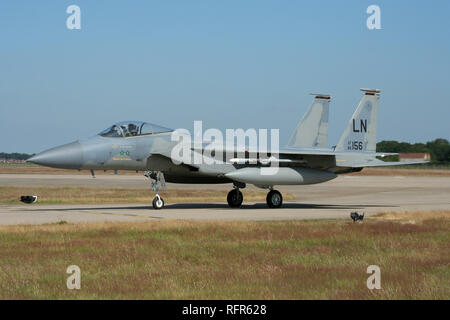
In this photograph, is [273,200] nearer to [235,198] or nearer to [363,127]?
[235,198]

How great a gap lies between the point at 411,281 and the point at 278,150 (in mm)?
15567

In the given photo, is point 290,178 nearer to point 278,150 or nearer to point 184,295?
point 278,150

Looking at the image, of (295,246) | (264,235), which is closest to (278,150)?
(264,235)

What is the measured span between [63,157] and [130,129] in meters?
2.86

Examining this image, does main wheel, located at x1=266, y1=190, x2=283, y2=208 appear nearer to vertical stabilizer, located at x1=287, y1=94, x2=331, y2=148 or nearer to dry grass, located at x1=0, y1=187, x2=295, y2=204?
vertical stabilizer, located at x1=287, y1=94, x2=331, y2=148

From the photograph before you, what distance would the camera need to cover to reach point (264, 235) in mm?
14188

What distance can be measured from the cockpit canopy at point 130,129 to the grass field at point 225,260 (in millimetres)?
6036

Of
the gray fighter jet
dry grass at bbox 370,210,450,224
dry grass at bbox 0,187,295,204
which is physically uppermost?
the gray fighter jet

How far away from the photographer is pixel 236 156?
2408cm

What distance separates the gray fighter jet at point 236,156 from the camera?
21391 mm

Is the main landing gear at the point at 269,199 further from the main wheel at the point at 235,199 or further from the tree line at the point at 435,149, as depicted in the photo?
the tree line at the point at 435,149

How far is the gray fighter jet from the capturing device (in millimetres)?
21391

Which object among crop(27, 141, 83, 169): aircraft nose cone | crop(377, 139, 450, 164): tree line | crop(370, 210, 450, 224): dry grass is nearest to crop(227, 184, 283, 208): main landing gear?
crop(370, 210, 450, 224): dry grass
